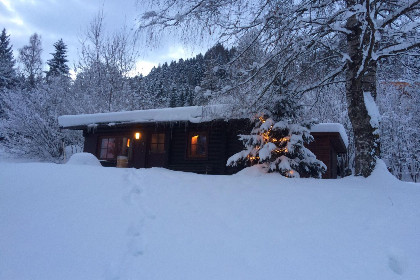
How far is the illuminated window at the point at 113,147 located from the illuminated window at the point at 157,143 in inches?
56.2

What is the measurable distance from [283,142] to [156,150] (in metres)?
7.25

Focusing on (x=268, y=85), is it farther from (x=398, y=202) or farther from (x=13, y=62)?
(x=13, y=62)

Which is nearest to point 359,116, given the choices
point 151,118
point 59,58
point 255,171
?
point 255,171

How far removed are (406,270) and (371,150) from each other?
3.05m

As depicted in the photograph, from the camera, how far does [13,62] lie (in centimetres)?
2997

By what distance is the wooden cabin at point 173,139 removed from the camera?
11.4m

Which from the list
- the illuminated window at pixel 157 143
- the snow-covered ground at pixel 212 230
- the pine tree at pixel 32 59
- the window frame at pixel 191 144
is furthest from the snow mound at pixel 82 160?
the pine tree at pixel 32 59

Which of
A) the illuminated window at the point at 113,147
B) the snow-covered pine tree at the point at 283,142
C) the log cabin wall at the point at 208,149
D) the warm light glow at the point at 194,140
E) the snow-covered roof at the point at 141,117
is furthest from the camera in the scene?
the illuminated window at the point at 113,147

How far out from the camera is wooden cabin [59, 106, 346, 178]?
11438mm

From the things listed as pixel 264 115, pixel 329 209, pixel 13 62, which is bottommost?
pixel 329 209

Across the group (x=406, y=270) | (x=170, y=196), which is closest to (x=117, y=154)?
(x=170, y=196)

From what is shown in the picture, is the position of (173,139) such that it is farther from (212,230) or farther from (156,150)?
(212,230)

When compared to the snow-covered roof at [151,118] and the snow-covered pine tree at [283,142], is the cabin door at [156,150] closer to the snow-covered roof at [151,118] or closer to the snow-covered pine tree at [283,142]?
the snow-covered roof at [151,118]

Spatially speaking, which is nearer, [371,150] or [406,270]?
[406,270]
